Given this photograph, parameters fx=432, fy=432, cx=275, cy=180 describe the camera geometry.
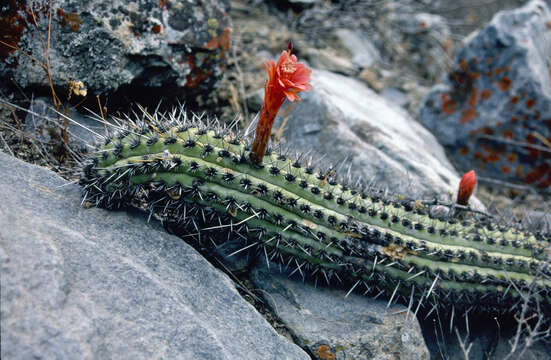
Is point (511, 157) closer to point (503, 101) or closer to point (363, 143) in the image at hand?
point (503, 101)

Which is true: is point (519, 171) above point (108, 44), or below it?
below

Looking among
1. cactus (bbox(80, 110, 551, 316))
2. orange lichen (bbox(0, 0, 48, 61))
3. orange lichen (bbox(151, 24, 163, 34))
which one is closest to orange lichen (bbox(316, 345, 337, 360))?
cactus (bbox(80, 110, 551, 316))

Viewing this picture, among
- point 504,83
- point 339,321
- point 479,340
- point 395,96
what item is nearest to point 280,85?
point 339,321

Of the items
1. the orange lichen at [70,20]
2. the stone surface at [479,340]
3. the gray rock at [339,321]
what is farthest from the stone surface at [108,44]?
the stone surface at [479,340]

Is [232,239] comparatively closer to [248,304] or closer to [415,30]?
[248,304]

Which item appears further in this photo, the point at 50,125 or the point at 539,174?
the point at 539,174
